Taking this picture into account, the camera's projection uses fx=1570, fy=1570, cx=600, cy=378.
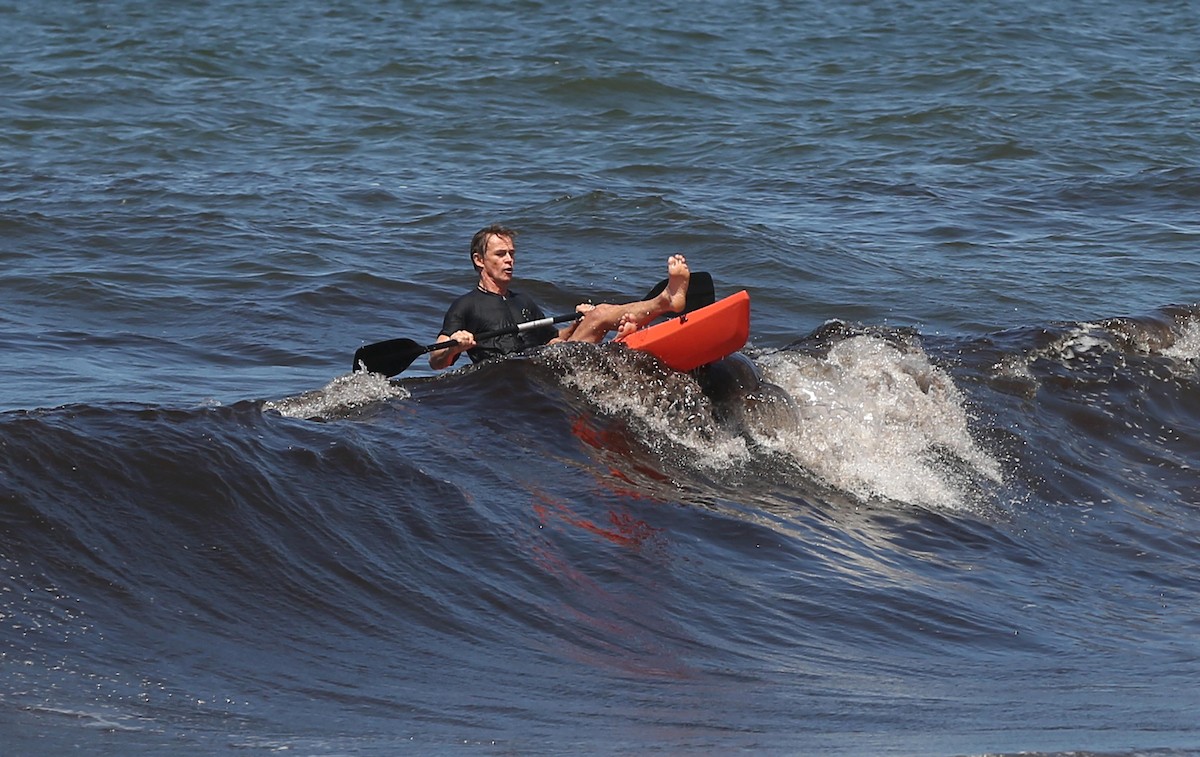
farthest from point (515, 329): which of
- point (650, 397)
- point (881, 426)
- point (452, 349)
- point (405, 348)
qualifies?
point (881, 426)

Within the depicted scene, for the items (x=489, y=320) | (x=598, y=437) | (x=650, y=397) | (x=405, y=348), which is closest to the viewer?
(x=598, y=437)

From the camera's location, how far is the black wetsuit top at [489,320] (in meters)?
8.28

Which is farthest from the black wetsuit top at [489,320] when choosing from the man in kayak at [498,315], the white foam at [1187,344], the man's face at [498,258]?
the white foam at [1187,344]

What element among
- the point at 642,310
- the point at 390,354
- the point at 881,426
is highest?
the point at 642,310

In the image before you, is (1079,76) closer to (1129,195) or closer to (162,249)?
(1129,195)

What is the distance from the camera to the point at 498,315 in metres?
8.34

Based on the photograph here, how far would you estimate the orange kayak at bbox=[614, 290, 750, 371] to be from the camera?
7.59 meters

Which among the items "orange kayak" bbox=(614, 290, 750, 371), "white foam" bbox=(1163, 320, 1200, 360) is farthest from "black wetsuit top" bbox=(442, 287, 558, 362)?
"white foam" bbox=(1163, 320, 1200, 360)

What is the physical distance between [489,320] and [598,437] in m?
1.29

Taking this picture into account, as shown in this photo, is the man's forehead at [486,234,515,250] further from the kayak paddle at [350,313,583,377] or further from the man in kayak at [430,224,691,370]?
the kayak paddle at [350,313,583,377]

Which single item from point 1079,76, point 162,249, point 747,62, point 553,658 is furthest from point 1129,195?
point 553,658

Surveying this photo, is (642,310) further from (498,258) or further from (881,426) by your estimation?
(881,426)

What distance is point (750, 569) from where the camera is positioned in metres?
6.10

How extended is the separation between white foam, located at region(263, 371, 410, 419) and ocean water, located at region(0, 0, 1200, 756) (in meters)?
0.03
